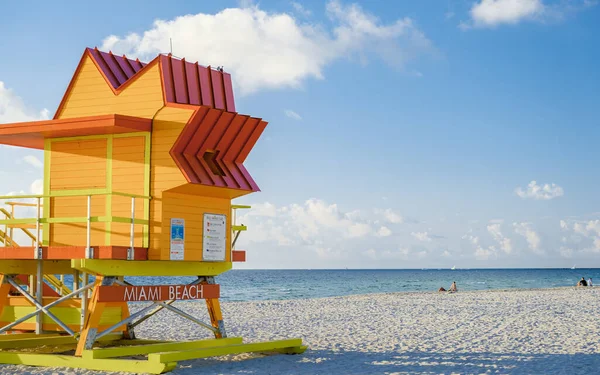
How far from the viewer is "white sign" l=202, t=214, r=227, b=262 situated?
14617 millimetres

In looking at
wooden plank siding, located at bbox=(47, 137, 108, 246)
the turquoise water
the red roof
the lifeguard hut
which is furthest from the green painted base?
the turquoise water

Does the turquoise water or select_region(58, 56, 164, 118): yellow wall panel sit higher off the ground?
select_region(58, 56, 164, 118): yellow wall panel

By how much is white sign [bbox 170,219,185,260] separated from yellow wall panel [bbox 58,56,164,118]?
2.12m

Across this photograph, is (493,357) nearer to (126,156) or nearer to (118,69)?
(126,156)

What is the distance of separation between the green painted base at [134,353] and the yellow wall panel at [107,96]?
4440 millimetres

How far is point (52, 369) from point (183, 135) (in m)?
4.81

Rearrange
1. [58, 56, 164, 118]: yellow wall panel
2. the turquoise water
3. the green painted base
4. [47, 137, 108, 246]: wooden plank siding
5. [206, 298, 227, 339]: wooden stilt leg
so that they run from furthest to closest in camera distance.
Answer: the turquoise water < [206, 298, 227, 339]: wooden stilt leg < [58, 56, 164, 118]: yellow wall panel < [47, 137, 108, 246]: wooden plank siding < the green painted base

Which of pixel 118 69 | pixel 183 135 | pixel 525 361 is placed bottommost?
pixel 525 361

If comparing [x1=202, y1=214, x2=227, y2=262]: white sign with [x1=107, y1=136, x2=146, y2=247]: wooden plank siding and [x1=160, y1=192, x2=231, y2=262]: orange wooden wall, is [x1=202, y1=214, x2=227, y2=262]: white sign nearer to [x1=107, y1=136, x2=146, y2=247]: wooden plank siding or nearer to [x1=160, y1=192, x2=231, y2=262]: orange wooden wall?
[x1=160, y1=192, x2=231, y2=262]: orange wooden wall

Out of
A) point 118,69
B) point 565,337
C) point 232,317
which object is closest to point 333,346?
point 565,337

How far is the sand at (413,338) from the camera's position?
14352 mm

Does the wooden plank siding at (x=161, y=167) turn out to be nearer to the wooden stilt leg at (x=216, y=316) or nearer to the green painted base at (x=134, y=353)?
the green painted base at (x=134, y=353)

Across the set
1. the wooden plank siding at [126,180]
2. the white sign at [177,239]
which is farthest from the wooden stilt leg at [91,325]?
the white sign at [177,239]

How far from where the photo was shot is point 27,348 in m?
16.1
